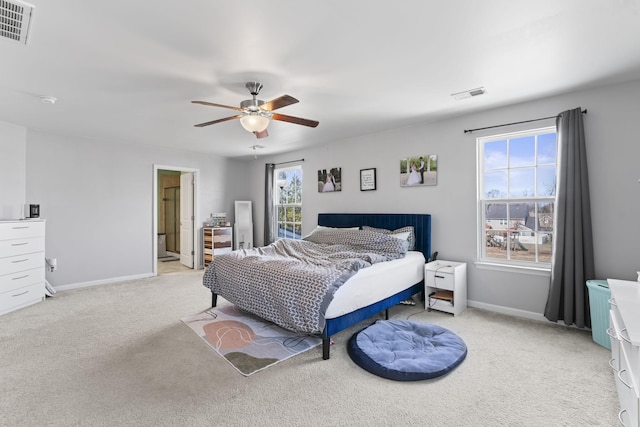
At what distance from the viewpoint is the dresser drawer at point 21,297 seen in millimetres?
3633

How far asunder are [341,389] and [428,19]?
2440 mm

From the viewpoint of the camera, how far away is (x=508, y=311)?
3.54 meters

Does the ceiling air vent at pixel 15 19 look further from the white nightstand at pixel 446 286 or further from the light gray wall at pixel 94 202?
the white nightstand at pixel 446 286

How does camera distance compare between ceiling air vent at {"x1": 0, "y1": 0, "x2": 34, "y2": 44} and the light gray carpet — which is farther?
the light gray carpet

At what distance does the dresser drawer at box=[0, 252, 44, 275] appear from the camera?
3.65m

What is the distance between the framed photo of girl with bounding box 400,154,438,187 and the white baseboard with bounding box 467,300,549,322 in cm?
158

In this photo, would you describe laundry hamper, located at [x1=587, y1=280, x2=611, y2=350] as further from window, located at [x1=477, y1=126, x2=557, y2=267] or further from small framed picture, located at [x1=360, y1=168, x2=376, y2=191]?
small framed picture, located at [x1=360, y1=168, x2=376, y2=191]

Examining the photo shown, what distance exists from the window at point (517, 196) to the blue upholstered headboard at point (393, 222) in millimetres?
622

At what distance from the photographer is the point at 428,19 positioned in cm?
191

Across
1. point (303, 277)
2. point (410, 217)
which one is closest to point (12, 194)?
point (303, 277)

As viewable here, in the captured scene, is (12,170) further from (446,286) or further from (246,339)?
(446,286)

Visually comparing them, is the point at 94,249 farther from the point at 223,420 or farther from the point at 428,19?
the point at 428,19

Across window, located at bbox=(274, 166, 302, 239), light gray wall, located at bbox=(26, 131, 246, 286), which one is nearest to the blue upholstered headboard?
window, located at bbox=(274, 166, 302, 239)

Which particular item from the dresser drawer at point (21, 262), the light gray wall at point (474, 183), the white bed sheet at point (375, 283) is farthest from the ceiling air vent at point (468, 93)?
the dresser drawer at point (21, 262)
